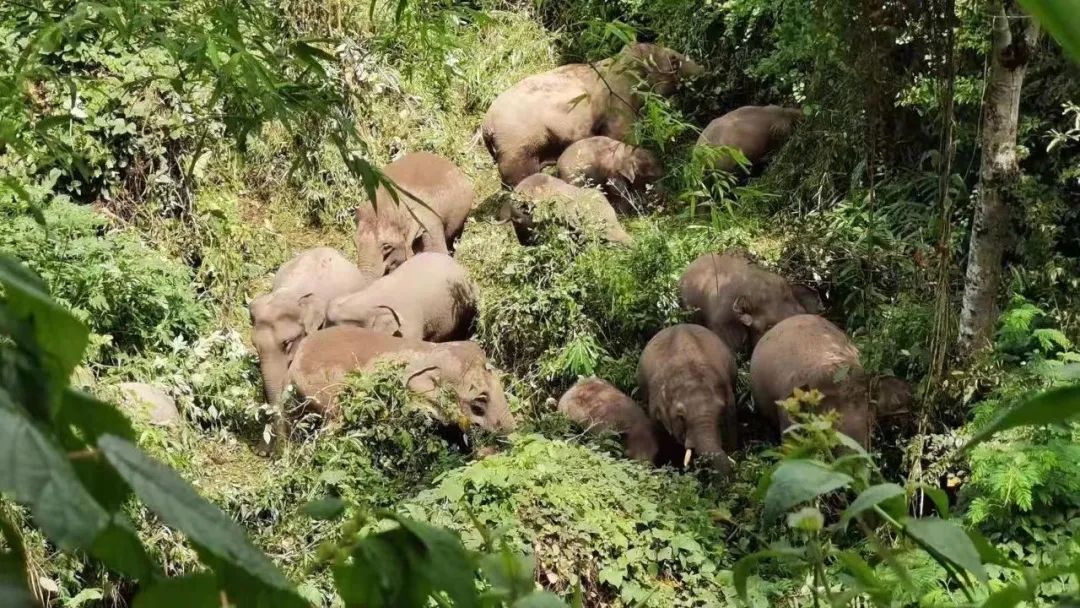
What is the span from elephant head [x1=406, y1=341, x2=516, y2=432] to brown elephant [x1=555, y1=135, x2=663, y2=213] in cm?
217

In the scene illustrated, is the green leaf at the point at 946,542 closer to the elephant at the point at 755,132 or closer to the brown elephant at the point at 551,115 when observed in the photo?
the elephant at the point at 755,132

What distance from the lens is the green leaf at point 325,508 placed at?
616 millimetres

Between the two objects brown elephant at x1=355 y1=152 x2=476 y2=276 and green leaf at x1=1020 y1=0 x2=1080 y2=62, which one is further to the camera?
brown elephant at x1=355 y1=152 x2=476 y2=276

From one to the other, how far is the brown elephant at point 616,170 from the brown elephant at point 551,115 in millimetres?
350

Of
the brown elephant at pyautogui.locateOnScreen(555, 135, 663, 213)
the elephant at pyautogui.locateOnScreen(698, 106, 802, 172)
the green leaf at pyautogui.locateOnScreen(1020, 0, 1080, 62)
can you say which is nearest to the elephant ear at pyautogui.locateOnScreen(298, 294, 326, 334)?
the brown elephant at pyautogui.locateOnScreen(555, 135, 663, 213)

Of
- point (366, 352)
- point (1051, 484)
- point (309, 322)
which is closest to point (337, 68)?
point (309, 322)

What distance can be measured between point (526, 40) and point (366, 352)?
4.44m

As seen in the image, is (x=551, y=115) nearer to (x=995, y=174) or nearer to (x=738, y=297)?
(x=738, y=297)

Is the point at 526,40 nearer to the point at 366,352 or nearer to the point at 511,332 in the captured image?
the point at 511,332

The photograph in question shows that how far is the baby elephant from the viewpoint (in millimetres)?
6059

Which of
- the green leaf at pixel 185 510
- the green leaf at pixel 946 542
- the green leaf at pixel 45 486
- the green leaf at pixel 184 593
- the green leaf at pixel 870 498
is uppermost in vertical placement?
the green leaf at pixel 45 486

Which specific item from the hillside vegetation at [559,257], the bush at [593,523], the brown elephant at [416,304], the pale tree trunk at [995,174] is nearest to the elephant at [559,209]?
the hillside vegetation at [559,257]

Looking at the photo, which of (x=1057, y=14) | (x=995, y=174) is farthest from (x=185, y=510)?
(x=995, y=174)

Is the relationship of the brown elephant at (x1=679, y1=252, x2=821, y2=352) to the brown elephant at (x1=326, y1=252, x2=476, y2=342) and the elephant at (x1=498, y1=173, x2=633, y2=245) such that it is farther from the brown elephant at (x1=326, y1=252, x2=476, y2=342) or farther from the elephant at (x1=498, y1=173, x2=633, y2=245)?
the brown elephant at (x1=326, y1=252, x2=476, y2=342)
